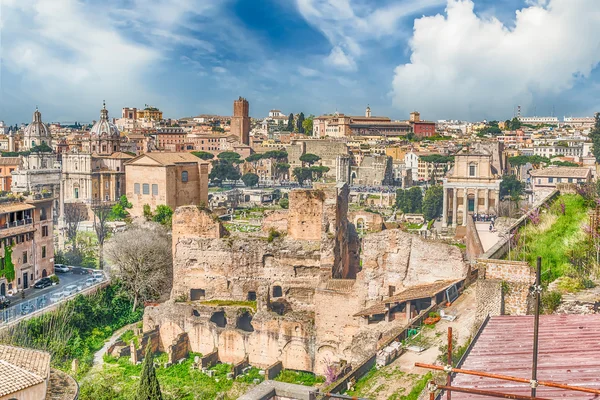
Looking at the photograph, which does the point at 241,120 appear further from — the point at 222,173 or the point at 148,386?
the point at 148,386

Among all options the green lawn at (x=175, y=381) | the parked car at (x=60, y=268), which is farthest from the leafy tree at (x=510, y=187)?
the green lawn at (x=175, y=381)

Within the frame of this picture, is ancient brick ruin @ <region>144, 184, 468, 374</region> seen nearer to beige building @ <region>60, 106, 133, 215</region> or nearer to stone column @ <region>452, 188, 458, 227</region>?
stone column @ <region>452, 188, 458, 227</region>

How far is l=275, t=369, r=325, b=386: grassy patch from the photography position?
16.0m

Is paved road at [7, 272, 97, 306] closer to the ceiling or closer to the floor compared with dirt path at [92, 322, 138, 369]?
closer to the ceiling

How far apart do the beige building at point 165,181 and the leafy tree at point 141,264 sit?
48.4ft

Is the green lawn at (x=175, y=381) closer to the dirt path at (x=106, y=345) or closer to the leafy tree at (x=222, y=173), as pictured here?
the dirt path at (x=106, y=345)

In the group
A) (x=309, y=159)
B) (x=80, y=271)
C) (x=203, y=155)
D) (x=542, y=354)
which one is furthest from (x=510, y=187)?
(x=542, y=354)

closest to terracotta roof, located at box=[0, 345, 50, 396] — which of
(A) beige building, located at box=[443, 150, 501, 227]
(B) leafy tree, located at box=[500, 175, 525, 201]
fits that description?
(A) beige building, located at box=[443, 150, 501, 227]

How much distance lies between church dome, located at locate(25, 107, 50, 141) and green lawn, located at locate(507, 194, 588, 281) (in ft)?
211

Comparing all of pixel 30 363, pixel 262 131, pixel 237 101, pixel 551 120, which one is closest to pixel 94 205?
pixel 30 363

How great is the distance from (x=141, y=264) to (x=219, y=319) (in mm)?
5444

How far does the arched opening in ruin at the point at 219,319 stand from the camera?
19500 millimetres

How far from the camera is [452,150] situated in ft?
263

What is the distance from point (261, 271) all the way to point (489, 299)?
1117 centimetres
